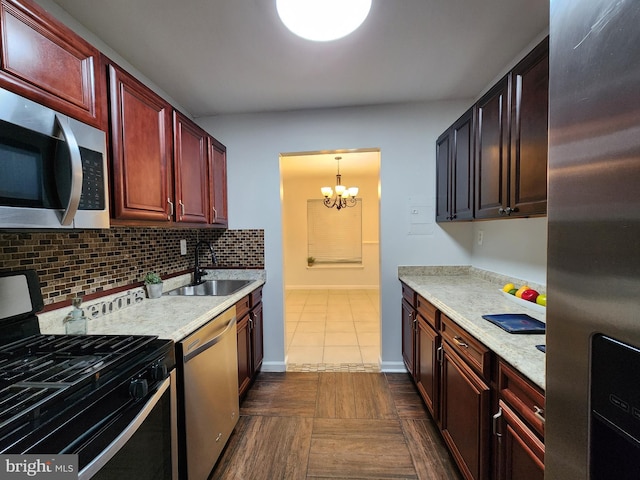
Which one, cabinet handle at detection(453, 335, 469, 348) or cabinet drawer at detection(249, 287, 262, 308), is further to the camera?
cabinet drawer at detection(249, 287, 262, 308)

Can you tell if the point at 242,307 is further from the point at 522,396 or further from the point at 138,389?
the point at 522,396

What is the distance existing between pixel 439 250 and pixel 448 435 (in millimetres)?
1463

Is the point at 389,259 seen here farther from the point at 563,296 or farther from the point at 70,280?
the point at 70,280

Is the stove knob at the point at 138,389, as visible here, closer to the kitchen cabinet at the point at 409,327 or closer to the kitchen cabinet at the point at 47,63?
the kitchen cabinet at the point at 47,63

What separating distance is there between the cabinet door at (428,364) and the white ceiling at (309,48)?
1.79 metres

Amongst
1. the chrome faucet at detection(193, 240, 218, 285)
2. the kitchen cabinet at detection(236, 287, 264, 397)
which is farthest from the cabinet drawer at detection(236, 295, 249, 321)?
the chrome faucet at detection(193, 240, 218, 285)

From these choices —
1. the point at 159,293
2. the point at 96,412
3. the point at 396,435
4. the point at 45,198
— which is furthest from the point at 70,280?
the point at 396,435

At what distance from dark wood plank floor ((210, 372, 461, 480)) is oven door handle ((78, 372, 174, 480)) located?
0.90m

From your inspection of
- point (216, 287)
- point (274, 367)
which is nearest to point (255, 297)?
point (216, 287)

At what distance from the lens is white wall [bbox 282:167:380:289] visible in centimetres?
567

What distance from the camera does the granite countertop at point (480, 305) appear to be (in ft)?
2.98

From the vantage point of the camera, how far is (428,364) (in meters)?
1.80

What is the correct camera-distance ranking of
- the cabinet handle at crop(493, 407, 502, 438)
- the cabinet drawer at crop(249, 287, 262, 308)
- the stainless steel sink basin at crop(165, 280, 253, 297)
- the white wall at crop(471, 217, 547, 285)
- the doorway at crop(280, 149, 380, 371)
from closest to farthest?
the cabinet handle at crop(493, 407, 502, 438), the white wall at crop(471, 217, 547, 285), the cabinet drawer at crop(249, 287, 262, 308), the stainless steel sink basin at crop(165, 280, 253, 297), the doorway at crop(280, 149, 380, 371)

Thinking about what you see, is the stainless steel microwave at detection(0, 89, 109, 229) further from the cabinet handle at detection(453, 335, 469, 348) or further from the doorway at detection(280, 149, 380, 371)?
the doorway at detection(280, 149, 380, 371)
